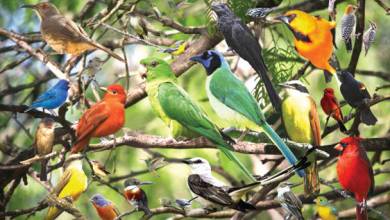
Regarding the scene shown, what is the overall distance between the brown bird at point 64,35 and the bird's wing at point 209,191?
28 centimetres

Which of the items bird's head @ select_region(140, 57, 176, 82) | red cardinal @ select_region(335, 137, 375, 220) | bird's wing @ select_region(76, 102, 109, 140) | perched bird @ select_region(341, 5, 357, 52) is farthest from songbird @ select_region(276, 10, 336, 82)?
bird's wing @ select_region(76, 102, 109, 140)

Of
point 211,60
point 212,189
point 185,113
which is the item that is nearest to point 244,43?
point 211,60

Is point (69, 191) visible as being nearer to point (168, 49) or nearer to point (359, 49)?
point (168, 49)

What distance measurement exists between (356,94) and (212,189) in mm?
320

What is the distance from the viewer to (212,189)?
1.61 metres

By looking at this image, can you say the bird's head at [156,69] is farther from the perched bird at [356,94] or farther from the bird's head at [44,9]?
the perched bird at [356,94]

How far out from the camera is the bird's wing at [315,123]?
1618mm

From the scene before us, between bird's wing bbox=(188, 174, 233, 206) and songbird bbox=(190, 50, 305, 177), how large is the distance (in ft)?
0.40

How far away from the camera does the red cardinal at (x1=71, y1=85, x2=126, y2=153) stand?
1.62m

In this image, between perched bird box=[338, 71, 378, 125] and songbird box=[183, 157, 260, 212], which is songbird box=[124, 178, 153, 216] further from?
perched bird box=[338, 71, 378, 125]

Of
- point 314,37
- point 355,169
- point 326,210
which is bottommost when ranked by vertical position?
point 326,210

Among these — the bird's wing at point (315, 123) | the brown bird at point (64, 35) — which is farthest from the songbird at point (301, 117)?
the brown bird at point (64, 35)

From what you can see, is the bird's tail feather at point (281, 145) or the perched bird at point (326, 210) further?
the perched bird at point (326, 210)

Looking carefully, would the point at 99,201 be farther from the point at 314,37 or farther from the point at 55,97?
the point at 314,37
